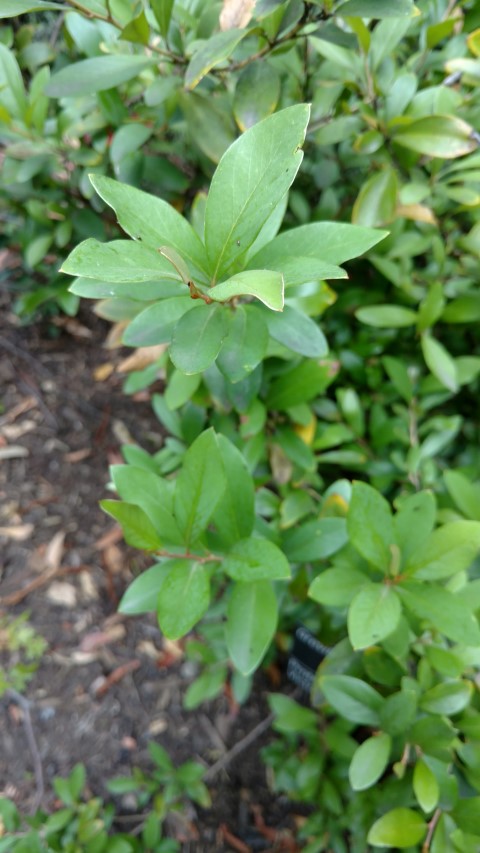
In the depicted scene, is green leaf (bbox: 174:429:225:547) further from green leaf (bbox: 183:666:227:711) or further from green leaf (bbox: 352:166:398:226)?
green leaf (bbox: 183:666:227:711)

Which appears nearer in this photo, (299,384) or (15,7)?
(15,7)

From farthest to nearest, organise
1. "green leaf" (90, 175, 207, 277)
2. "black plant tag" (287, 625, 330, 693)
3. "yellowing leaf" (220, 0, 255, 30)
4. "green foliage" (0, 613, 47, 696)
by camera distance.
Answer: "green foliage" (0, 613, 47, 696)
"black plant tag" (287, 625, 330, 693)
"yellowing leaf" (220, 0, 255, 30)
"green leaf" (90, 175, 207, 277)

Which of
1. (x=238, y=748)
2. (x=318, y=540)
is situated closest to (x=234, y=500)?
(x=318, y=540)

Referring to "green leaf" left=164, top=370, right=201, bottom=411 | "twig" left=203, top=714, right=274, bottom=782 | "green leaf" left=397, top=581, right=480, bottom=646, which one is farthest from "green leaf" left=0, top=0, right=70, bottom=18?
"twig" left=203, top=714, right=274, bottom=782

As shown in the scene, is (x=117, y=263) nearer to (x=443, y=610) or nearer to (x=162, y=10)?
(x=162, y=10)

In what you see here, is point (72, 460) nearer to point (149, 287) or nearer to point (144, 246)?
point (149, 287)

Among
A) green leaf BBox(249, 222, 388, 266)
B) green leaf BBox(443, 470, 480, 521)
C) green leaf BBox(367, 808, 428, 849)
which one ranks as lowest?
green leaf BBox(367, 808, 428, 849)
